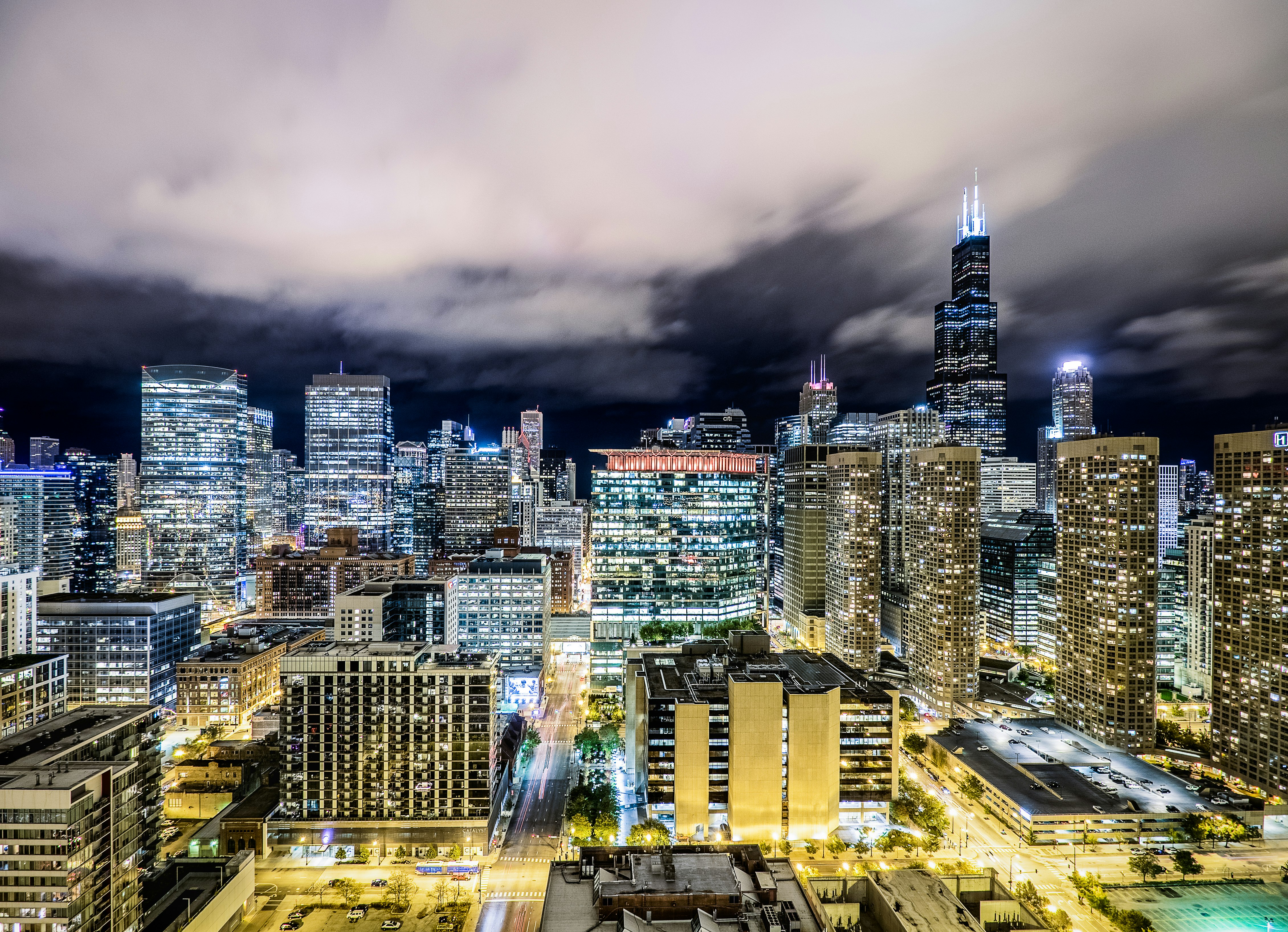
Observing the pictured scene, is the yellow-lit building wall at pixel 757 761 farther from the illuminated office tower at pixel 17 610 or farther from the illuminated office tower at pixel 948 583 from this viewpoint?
the illuminated office tower at pixel 17 610

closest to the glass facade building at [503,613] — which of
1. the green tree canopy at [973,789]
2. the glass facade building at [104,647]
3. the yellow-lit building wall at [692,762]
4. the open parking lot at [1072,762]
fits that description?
the glass facade building at [104,647]

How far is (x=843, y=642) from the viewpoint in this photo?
179 metres

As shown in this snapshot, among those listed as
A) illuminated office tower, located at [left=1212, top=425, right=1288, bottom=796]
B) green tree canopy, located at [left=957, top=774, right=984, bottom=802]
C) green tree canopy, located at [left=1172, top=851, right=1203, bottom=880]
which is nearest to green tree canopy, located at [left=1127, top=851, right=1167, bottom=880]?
green tree canopy, located at [left=1172, top=851, right=1203, bottom=880]

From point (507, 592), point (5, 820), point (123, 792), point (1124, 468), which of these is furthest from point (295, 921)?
point (1124, 468)

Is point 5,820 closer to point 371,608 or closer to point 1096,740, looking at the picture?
point 371,608

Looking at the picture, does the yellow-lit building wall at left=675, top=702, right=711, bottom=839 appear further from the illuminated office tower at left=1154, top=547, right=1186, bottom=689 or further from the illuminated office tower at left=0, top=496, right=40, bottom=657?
Result: the illuminated office tower at left=1154, top=547, right=1186, bottom=689

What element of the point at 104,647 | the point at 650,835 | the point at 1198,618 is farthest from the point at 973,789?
the point at 104,647

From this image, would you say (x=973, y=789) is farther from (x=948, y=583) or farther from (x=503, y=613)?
(x=503, y=613)

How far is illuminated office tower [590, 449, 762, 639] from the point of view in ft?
578

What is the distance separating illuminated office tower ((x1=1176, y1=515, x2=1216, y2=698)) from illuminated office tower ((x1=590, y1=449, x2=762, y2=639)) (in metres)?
109

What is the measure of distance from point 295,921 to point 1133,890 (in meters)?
106

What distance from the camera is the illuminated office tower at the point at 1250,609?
106562 mm

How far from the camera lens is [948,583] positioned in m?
152

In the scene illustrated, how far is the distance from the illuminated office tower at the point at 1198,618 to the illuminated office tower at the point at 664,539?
10915 centimetres
